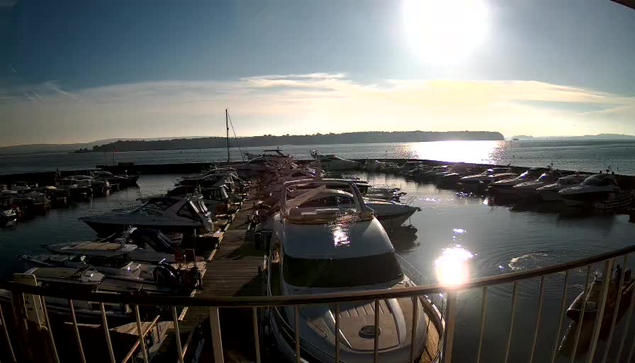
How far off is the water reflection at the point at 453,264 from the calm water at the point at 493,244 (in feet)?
0.63

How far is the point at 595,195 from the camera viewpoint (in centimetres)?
2758

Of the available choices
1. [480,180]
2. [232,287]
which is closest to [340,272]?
[232,287]

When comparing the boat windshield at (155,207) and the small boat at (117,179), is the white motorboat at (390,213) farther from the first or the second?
the small boat at (117,179)

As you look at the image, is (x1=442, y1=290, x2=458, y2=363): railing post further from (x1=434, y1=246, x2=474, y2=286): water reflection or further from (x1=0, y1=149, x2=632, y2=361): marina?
(x1=434, y1=246, x2=474, y2=286): water reflection

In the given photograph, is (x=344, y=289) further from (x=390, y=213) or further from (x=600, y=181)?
(x=600, y=181)

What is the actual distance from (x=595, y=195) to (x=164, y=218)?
32.1 metres

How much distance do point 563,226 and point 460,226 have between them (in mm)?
6802

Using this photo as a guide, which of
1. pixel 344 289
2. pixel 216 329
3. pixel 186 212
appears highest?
pixel 216 329

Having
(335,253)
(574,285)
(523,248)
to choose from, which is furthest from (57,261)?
(523,248)

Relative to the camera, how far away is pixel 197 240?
49.9 feet

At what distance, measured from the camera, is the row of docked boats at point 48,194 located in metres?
29.2

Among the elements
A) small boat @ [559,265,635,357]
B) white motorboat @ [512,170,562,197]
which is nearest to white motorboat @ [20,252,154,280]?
small boat @ [559,265,635,357]

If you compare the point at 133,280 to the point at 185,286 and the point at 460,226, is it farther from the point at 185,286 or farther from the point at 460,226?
the point at 460,226

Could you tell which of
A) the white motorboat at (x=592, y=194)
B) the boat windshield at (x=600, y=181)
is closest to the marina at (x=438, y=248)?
the white motorboat at (x=592, y=194)
